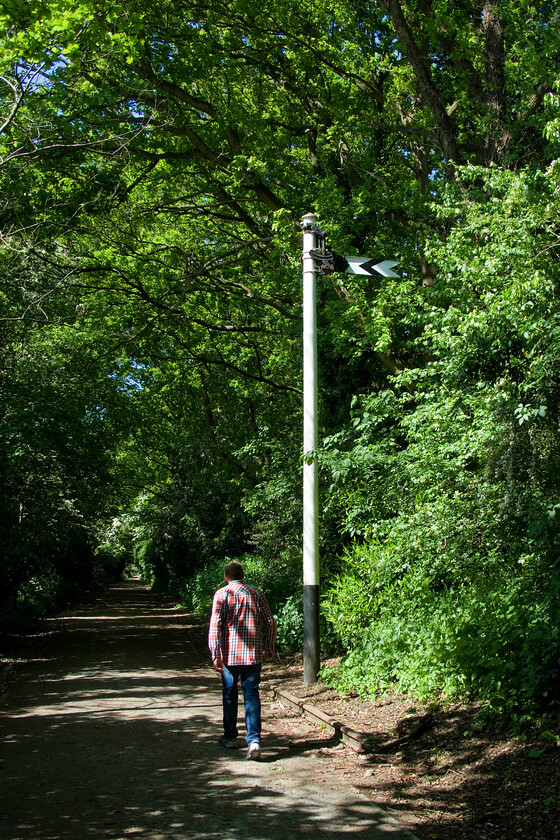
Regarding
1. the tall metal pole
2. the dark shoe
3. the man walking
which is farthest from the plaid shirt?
the tall metal pole

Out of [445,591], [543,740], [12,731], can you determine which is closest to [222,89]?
[445,591]

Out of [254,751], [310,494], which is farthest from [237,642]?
[310,494]

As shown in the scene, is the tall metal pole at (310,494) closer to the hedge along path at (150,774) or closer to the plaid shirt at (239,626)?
the hedge along path at (150,774)

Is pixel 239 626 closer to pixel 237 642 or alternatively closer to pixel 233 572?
pixel 237 642

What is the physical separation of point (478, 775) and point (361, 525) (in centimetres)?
445

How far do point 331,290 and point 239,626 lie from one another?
8.78 metres

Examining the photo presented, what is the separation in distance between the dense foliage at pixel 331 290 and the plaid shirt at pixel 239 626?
189 cm

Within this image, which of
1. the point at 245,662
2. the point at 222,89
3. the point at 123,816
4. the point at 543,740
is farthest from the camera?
the point at 222,89

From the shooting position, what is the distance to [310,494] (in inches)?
384

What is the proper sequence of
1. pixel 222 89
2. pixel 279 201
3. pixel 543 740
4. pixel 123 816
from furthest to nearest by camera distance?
pixel 222 89, pixel 279 201, pixel 543 740, pixel 123 816

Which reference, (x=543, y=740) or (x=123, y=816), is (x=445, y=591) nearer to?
(x=543, y=740)

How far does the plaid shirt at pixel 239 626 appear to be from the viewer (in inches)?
278

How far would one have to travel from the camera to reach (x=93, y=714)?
351 inches

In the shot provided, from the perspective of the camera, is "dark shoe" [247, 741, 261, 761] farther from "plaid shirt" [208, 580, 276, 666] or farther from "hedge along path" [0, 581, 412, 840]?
"plaid shirt" [208, 580, 276, 666]
